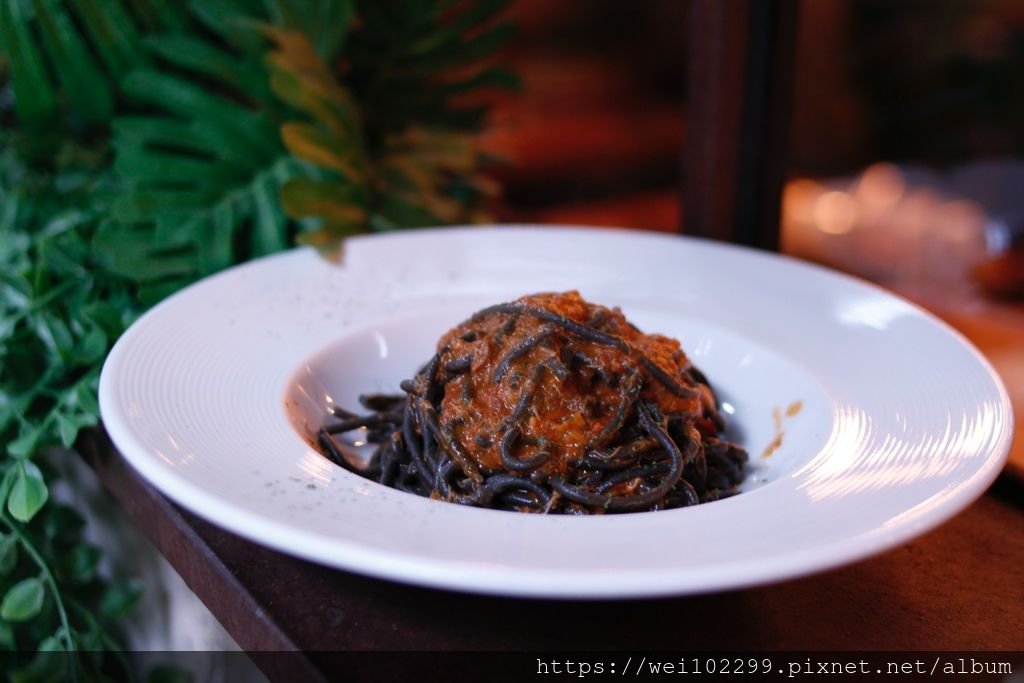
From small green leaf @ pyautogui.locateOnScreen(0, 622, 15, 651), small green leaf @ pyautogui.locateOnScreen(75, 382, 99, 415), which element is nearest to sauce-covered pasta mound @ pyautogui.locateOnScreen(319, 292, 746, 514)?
small green leaf @ pyautogui.locateOnScreen(75, 382, 99, 415)

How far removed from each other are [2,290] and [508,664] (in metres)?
1.21

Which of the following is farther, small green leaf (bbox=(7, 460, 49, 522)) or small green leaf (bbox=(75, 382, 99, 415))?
small green leaf (bbox=(75, 382, 99, 415))

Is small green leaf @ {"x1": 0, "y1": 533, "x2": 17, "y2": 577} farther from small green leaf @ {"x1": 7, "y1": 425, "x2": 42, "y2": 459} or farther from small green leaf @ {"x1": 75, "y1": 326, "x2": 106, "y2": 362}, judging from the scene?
small green leaf @ {"x1": 75, "y1": 326, "x2": 106, "y2": 362}

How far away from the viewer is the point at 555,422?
52.7 inches

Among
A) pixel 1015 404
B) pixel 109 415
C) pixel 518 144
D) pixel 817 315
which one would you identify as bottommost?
pixel 518 144

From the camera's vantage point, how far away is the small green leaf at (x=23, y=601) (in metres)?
1.38


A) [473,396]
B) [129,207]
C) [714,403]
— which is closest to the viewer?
[473,396]

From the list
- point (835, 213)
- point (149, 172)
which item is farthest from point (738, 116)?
point (149, 172)

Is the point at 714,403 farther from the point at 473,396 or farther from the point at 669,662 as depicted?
the point at 669,662

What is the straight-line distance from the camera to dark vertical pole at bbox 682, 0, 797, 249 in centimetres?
196

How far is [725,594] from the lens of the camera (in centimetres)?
119

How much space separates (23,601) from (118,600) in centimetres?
24

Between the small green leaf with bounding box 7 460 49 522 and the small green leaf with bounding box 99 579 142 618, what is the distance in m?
0.28

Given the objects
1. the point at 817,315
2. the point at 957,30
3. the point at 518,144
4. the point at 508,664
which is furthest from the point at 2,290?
the point at 957,30
